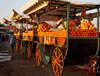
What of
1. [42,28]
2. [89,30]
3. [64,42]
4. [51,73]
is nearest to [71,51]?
[64,42]

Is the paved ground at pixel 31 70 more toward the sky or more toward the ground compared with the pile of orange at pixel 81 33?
more toward the ground

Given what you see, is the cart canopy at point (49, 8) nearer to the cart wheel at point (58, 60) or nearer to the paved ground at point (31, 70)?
the cart wheel at point (58, 60)

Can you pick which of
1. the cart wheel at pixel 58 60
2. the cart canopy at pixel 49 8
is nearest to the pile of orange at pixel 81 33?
the cart wheel at pixel 58 60

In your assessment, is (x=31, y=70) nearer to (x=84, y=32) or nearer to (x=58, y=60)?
(x=58, y=60)

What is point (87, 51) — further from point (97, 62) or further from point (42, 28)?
point (42, 28)

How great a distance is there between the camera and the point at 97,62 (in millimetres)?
4590

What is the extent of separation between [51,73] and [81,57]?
138 cm

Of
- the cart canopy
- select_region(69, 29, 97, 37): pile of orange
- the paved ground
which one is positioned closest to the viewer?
select_region(69, 29, 97, 37): pile of orange

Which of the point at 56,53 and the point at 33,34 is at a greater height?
the point at 33,34

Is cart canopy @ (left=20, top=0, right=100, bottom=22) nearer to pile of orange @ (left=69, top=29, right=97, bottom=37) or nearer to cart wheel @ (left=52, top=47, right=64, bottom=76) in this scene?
pile of orange @ (left=69, top=29, right=97, bottom=37)

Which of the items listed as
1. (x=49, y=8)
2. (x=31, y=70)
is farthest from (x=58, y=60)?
(x=49, y=8)

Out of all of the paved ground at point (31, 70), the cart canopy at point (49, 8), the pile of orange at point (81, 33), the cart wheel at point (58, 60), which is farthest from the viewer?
the paved ground at point (31, 70)

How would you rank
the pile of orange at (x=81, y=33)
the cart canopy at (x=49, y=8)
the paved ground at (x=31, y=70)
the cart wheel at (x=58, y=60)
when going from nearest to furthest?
the pile of orange at (x=81, y=33)
the cart canopy at (x=49, y=8)
the cart wheel at (x=58, y=60)
the paved ground at (x=31, y=70)

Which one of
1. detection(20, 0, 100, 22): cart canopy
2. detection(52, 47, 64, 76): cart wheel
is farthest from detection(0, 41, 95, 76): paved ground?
detection(20, 0, 100, 22): cart canopy
